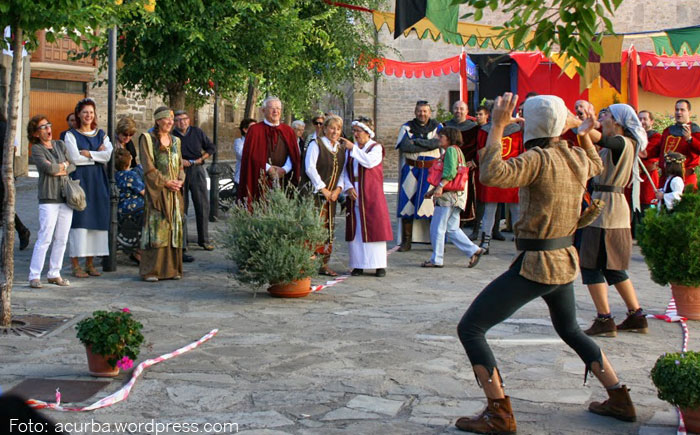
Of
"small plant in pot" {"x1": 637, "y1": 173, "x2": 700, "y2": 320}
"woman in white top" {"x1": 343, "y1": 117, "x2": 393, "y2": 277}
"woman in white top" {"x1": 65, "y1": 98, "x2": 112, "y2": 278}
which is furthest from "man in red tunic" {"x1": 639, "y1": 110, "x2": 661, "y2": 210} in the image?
"woman in white top" {"x1": 65, "y1": 98, "x2": 112, "y2": 278}

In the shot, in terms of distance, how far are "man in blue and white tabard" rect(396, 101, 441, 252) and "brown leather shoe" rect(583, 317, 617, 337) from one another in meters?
5.47

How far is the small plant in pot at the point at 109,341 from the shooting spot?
557 cm

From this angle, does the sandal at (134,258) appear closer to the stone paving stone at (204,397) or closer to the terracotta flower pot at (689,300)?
the stone paving stone at (204,397)

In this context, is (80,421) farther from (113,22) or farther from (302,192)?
(302,192)

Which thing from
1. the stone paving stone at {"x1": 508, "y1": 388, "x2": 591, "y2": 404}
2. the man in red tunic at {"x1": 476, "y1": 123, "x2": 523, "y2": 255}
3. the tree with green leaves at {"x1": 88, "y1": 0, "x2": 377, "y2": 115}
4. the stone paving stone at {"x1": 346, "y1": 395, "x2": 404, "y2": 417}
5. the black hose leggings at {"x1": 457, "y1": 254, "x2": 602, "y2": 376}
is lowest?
the stone paving stone at {"x1": 346, "y1": 395, "x2": 404, "y2": 417}

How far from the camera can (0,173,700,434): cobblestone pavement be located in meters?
4.98

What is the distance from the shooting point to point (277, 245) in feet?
27.7

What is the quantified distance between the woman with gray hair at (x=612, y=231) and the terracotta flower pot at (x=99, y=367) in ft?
11.8

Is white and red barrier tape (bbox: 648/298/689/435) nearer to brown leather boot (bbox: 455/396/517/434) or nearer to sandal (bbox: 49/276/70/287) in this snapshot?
brown leather boot (bbox: 455/396/517/434)

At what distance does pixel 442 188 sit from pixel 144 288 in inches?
149

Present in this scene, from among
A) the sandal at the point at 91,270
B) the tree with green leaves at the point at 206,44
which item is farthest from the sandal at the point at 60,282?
the tree with green leaves at the point at 206,44

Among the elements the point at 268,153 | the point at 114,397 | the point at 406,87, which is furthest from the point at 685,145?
the point at 406,87

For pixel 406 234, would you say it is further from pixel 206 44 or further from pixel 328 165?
pixel 206 44

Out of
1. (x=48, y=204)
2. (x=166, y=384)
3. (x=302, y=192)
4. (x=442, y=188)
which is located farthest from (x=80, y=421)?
(x=442, y=188)
